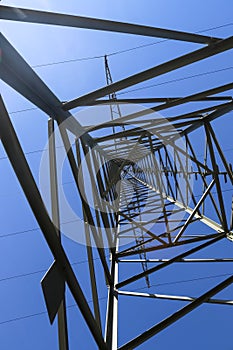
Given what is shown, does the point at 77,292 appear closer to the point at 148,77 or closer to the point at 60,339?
the point at 60,339

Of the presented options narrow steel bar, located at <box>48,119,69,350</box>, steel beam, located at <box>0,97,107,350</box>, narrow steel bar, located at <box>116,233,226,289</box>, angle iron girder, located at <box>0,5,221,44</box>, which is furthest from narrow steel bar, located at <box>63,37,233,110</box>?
narrow steel bar, located at <box>116,233,226,289</box>

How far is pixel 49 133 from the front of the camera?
10.9ft

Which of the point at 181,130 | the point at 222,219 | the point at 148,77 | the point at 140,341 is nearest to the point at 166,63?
the point at 148,77

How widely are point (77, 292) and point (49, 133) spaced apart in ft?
6.35

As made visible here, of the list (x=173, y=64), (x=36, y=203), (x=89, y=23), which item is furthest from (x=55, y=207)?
(x=173, y=64)

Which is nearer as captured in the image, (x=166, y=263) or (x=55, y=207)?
(x=55, y=207)

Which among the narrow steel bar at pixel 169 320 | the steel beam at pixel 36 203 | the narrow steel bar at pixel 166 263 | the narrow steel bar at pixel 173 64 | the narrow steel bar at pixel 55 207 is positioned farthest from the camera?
the narrow steel bar at pixel 166 263

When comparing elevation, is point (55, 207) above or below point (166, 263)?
above

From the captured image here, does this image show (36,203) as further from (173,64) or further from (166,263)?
(166,263)

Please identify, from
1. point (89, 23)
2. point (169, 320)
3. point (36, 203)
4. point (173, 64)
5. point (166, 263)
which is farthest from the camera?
point (166, 263)

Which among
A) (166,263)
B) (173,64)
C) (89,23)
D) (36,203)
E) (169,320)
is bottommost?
(169,320)

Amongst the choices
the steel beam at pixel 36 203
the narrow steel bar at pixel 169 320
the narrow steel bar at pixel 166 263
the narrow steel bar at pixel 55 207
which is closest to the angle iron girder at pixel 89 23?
the steel beam at pixel 36 203

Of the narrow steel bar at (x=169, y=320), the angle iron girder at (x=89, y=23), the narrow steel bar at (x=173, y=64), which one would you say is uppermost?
the angle iron girder at (x=89, y=23)

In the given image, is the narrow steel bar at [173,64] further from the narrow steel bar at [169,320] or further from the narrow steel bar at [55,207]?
the narrow steel bar at [169,320]
